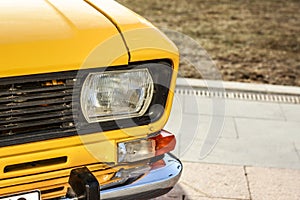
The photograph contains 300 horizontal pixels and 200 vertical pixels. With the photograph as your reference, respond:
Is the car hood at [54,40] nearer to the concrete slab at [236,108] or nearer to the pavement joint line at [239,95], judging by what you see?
the concrete slab at [236,108]

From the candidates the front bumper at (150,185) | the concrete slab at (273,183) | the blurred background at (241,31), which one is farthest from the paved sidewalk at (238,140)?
the front bumper at (150,185)

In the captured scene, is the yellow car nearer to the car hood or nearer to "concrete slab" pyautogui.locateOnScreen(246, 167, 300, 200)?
the car hood

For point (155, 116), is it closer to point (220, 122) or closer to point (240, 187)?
point (240, 187)

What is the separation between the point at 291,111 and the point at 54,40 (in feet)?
11.1

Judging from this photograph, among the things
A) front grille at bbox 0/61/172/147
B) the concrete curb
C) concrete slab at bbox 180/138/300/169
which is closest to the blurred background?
the concrete curb

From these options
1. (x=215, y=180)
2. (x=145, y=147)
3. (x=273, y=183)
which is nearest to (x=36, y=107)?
(x=145, y=147)

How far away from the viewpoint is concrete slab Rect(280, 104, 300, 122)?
200 inches

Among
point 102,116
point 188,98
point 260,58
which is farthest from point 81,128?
point 260,58

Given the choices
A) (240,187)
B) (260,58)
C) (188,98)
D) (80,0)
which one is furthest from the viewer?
(260,58)

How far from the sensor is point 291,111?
5223 millimetres

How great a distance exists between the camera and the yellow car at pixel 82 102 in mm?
2266

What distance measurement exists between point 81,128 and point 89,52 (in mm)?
333

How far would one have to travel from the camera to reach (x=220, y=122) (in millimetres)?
4805

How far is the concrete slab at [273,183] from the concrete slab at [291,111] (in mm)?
1065
